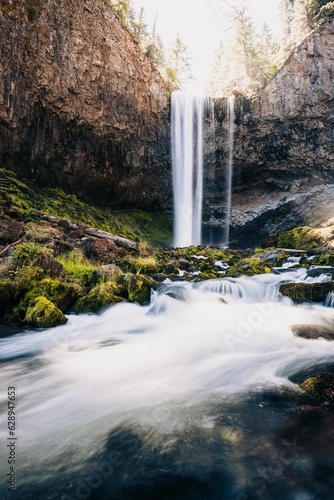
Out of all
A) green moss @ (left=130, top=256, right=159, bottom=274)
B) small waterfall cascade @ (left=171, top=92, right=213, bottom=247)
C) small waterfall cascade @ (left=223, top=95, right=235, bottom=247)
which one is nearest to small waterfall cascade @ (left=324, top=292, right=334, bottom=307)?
green moss @ (left=130, top=256, right=159, bottom=274)

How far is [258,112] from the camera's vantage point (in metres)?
23.5

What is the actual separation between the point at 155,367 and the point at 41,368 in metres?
1.81

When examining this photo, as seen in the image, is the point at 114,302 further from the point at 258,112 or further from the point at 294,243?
the point at 258,112

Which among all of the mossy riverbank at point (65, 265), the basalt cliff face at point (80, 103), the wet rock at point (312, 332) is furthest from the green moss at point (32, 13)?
the wet rock at point (312, 332)

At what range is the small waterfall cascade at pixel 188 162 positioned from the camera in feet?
76.7

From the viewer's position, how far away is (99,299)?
7.07 meters

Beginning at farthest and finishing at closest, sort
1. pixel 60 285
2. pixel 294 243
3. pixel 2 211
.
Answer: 1. pixel 294 243
2. pixel 2 211
3. pixel 60 285

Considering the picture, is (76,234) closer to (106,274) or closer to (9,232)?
(9,232)

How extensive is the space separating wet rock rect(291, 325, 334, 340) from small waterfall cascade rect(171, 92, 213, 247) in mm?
18488

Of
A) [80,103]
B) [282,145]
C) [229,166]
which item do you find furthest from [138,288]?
[282,145]

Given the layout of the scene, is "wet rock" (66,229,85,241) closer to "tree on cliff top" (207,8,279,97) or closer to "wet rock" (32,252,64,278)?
"wet rock" (32,252,64,278)

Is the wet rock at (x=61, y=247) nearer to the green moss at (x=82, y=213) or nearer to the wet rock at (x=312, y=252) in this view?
the green moss at (x=82, y=213)

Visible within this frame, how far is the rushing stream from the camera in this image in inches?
82.7

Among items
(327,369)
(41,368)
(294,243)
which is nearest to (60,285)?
(41,368)
